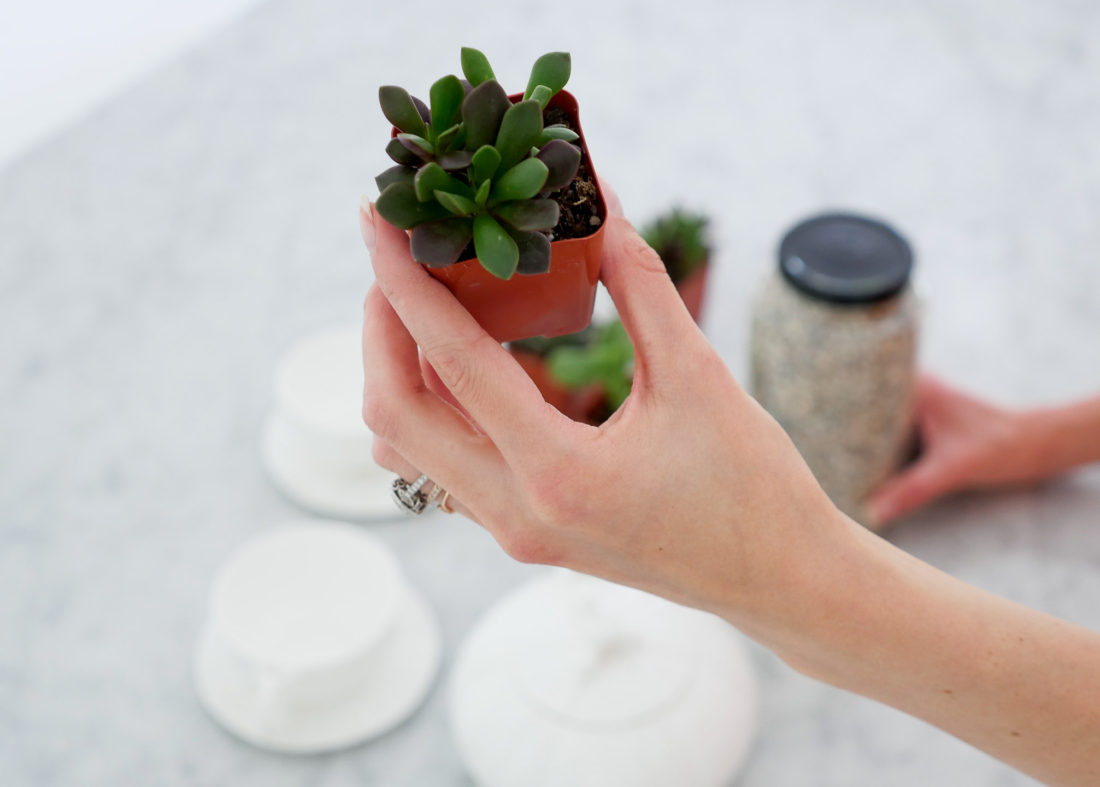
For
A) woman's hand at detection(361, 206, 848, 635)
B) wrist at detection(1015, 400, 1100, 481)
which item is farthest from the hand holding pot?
wrist at detection(1015, 400, 1100, 481)

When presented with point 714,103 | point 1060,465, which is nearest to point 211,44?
point 714,103

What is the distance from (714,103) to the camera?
1.35 meters

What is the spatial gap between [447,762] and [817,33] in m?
1.08

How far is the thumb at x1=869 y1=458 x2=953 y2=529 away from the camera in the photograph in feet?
2.99

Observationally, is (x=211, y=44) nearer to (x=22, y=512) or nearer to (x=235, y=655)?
(x=22, y=512)

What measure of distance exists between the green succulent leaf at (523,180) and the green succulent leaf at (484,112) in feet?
0.06

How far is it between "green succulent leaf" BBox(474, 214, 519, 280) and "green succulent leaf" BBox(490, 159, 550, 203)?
0.5 inches

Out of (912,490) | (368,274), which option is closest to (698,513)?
(912,490)

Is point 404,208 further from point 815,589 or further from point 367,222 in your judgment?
point 815,589

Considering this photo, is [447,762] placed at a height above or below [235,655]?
below

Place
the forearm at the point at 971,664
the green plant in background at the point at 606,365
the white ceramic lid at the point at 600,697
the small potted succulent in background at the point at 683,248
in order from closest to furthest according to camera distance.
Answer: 1. the forearm at the point at 971,664
2. the white ceramic lid at the point at 600,697
3. the green plant in background at the point at 606,365
4. the small potted succulent in background at the point at 683,248

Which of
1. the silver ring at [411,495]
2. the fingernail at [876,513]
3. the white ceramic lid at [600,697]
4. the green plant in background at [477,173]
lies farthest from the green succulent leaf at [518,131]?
the fingernail at [876,513]

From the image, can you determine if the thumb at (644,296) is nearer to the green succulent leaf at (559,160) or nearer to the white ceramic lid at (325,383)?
the green succulent leaf at (559,160)

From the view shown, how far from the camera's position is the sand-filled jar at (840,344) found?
2.64 feet
